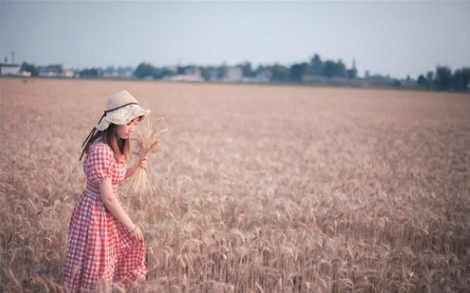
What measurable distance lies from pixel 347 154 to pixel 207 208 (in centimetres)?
648

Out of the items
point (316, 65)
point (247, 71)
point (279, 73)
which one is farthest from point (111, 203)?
point (247, 71)

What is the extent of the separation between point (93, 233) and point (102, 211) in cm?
20

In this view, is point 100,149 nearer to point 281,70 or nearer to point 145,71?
point 145,71

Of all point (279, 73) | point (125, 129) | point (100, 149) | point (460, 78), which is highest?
point (279, 73)

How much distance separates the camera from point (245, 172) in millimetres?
7703

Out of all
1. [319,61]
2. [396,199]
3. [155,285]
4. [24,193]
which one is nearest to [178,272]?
[155,285]

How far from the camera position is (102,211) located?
2729 mm

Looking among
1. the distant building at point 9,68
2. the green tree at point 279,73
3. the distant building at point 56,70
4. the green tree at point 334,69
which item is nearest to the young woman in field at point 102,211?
the distant building at point 9,68

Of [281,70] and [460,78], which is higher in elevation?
[281,70]

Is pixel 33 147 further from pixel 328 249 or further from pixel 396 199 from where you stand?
pixel 396 199

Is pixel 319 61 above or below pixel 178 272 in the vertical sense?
above

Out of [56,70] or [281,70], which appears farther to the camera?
[281,70]

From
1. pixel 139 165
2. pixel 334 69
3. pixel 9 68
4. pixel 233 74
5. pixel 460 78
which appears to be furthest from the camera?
pixel 233 74

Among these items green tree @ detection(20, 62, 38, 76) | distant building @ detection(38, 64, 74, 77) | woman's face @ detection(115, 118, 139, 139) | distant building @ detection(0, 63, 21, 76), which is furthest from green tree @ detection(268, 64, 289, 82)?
woman's face @ detection(115, 118, 139, 139)
